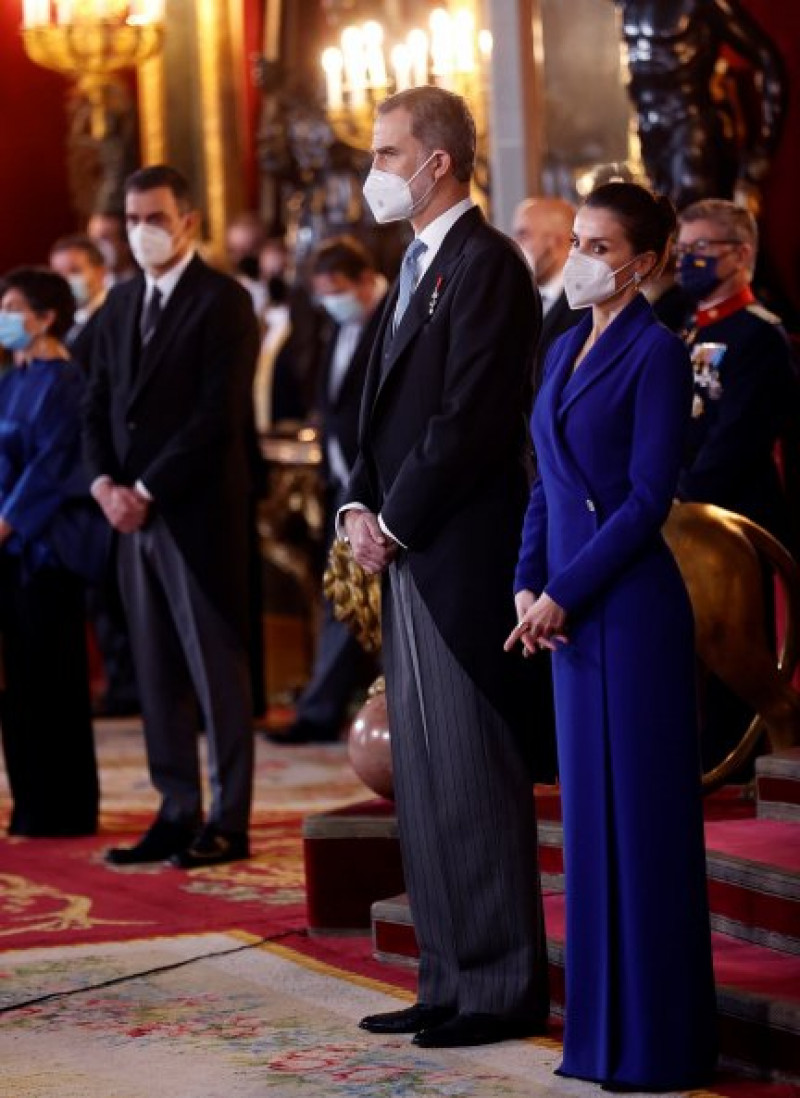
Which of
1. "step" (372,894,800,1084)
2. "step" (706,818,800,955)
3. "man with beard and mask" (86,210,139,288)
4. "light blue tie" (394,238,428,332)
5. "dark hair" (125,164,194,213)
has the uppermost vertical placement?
"man with beard and mask" (86,210,139,288)

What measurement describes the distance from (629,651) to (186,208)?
276 centimetres

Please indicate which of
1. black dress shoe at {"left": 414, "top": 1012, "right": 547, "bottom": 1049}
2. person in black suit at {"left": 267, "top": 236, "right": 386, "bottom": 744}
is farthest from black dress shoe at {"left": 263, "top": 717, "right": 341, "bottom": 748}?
black dress shoe at {"left": 414, "top": 1012, "right": 547, "bottom": 1049}

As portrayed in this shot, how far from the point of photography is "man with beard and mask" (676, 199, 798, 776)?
569cm

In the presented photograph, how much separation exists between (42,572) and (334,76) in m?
3.79

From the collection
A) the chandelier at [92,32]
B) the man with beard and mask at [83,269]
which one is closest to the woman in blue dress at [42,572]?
the man with beard and mask at [83,269]

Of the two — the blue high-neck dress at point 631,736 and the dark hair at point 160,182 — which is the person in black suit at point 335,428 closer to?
the dark hair at point 160,182

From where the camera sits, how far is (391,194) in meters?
4.34

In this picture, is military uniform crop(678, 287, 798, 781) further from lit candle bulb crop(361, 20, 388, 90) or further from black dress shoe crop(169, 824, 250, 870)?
lit candle bulb crop(361, 20, 388, 90)

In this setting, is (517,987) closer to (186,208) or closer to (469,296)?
(469,296)

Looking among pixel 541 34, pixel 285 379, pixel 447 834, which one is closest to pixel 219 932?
pixel 447 834

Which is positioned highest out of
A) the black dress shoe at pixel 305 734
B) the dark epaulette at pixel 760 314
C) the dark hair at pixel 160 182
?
the dark hair at pixel 160 182

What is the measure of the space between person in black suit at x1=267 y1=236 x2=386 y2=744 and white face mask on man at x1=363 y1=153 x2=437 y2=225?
3776mm

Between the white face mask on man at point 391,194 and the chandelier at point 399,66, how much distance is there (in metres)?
5.03

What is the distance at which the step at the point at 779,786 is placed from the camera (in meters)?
4.97
